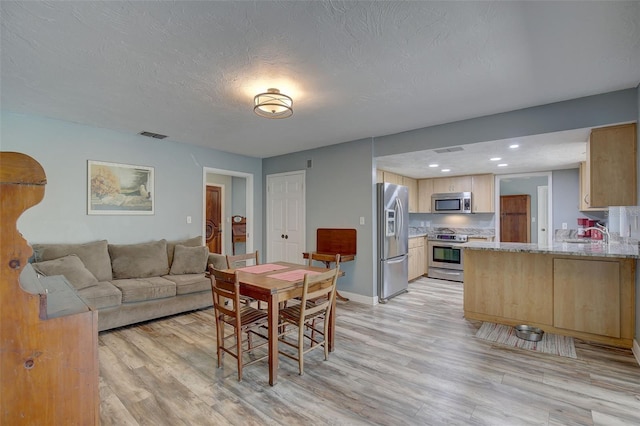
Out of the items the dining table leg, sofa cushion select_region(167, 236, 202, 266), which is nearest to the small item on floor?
the dining table leg

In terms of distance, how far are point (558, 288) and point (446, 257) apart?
9.05 feet

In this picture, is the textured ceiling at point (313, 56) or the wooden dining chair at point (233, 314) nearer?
the textured ceiling at point (313, 56)

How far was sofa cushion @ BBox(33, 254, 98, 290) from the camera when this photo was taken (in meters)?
3.10

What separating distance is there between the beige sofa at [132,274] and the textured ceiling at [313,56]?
1630 millimetres

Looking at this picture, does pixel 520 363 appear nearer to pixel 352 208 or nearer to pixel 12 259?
pixel 352 208

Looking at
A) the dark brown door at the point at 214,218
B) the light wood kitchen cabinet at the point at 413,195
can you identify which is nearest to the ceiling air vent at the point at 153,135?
the dark brown door at the point at 214,218

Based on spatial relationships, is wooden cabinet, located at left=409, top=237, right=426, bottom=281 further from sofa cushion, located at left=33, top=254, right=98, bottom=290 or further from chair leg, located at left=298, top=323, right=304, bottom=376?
sofa cushion, located at left=33, top=254, right=98, bottom=290

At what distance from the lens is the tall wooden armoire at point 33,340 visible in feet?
2.78

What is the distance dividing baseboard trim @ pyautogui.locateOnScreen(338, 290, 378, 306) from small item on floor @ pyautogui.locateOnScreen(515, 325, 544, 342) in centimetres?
177

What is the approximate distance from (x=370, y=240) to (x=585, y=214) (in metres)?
3.72

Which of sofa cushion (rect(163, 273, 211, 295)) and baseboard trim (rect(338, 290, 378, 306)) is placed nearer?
sofa cushion (rect(163, 273, 211, 295))

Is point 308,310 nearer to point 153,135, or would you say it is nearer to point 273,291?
point 273,291

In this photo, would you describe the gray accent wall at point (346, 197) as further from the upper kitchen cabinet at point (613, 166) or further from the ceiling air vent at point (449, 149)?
the upper kitchen cabinet at point (613, 166)

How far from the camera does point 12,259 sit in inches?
33.3
